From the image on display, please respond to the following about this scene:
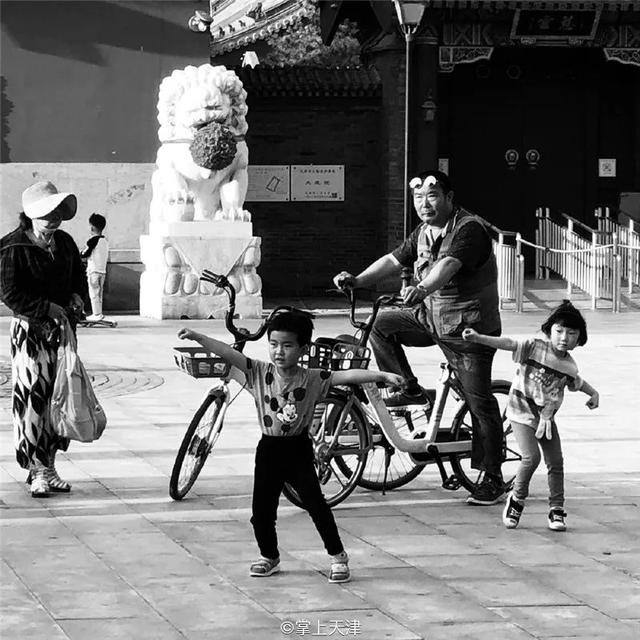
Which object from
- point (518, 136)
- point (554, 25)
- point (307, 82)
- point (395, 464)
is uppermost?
point (554, 25)

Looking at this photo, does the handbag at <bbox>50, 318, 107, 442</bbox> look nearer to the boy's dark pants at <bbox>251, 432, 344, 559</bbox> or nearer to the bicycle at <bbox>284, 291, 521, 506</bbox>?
the bicycle at <bbox>284, 291, 521, 506</bbox>

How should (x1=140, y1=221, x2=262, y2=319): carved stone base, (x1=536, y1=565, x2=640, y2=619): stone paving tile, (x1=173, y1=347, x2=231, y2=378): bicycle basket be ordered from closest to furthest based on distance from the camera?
(x1=536, y1=565, x2=640, y2=619): stone paving tile → (x1=173, y1=347, x2=231, y2=378): bicycle basket → (x1=140, y1=221, x2=262, y2=319): carved stone base

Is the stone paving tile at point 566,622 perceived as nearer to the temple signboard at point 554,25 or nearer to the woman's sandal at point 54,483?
the woman's sandal at point 54,483

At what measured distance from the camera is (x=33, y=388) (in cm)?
859

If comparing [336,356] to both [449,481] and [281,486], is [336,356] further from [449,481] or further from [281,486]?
[281,486]

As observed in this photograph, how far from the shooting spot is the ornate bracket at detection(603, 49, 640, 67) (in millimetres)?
22953

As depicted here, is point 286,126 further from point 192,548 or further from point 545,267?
point 192,548

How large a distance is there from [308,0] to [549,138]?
4.10m

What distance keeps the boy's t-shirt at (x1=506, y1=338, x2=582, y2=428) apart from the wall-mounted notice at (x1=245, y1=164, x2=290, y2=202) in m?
14.7

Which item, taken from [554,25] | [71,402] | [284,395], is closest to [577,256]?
[554,25]

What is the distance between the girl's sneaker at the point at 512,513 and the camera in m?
7.76

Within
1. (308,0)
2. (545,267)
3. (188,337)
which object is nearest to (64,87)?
(308,0)

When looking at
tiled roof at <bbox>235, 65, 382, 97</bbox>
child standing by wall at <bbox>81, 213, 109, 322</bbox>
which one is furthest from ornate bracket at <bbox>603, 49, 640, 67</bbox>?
child standing by wall at <bbox>81, 213, 109, 322</bbox>

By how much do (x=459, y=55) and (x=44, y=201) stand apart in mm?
14604
